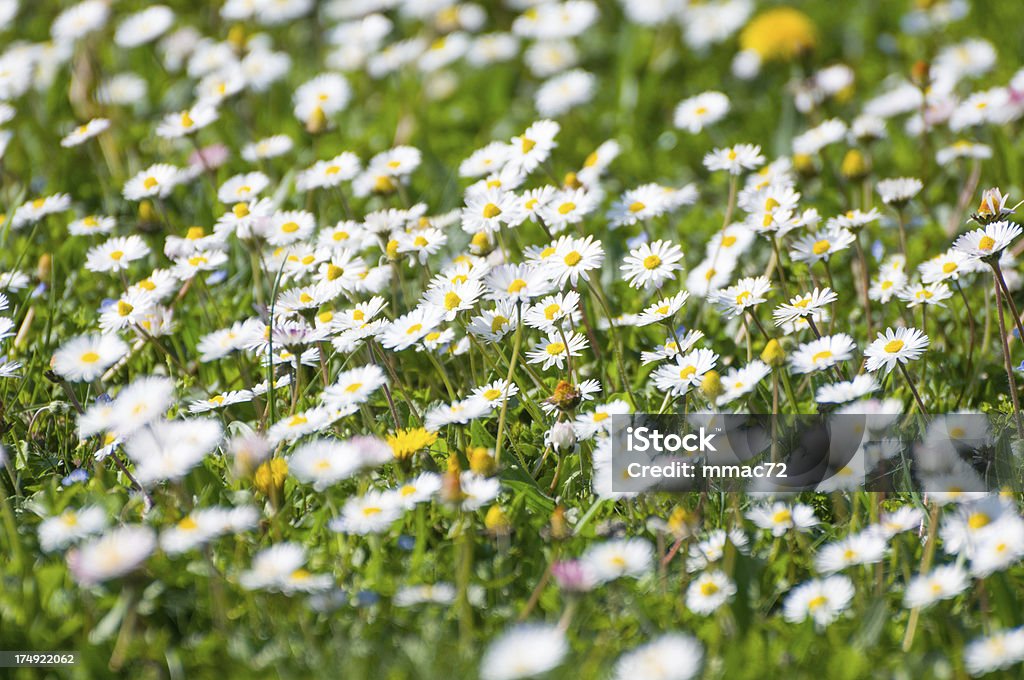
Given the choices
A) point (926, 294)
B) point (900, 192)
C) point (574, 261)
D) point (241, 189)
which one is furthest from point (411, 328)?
point (900, 192)

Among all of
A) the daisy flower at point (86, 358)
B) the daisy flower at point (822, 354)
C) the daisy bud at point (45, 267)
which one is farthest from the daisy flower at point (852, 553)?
the daisy bud at point (45, 267)

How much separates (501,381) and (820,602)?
2.60 ft

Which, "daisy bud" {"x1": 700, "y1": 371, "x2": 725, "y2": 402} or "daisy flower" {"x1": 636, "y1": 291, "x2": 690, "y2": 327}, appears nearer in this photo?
"daisy bud" {"x1": 700, "y1": 371, "x2": 725, "y2": 402}

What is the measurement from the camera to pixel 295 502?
6.61 ft

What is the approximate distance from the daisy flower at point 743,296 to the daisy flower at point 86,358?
3.63ft

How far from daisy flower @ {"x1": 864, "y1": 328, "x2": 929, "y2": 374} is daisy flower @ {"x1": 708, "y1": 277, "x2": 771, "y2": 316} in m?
0.22

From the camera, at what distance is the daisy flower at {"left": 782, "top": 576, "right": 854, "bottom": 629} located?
5.39 feet

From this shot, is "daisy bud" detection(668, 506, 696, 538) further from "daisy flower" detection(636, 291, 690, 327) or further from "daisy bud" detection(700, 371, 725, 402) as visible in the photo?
"daisy flower" detection(636, 291, 690, 327)

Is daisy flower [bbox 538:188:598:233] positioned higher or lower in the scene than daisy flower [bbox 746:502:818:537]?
higher

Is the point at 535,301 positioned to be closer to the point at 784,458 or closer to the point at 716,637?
the point at 784,458

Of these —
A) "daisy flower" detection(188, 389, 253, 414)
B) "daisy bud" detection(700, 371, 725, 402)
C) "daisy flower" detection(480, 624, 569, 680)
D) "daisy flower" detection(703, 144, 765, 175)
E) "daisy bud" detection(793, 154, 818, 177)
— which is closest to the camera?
"daisy flower" detection(480, 624, 569, 680)

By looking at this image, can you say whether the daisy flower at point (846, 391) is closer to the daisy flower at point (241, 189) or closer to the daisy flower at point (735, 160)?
the daisy flower at point (735, 160)

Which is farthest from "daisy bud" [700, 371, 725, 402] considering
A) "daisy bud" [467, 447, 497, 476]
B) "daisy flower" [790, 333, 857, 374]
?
"daisy bud" [467, 447, 497, 476]

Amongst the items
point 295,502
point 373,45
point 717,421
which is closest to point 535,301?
point 717,421
